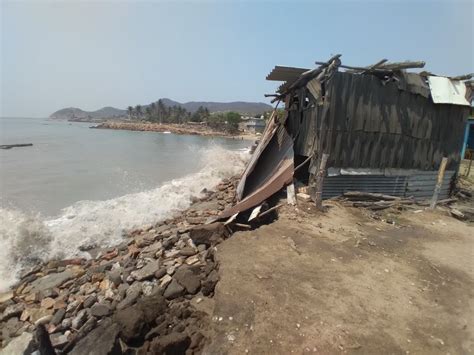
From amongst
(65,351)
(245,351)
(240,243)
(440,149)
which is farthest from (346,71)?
(65,351)

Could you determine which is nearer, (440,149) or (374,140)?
(374,140)

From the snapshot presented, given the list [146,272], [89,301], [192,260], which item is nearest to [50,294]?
[89,301]

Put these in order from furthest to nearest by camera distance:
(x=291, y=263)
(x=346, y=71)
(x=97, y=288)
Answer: (x=346, y=71), (x=97, y=288), (x=291, y=263)

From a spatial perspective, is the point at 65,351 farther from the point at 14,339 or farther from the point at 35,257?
the point at 35,257

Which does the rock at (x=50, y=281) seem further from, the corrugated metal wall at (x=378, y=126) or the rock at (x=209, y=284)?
the corrugated metal wall at (x=378, y=126)

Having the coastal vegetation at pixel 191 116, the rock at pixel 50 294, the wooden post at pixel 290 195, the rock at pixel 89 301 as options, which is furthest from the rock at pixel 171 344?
the coastal vegetation at pixel 191 116

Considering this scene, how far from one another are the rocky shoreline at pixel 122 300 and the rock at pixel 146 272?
0.06 feet

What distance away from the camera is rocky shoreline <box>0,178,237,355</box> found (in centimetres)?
363

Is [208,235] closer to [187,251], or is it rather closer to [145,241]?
[187,251]

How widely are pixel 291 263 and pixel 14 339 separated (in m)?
4.46

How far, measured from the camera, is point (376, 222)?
752 cm

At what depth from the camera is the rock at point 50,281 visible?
600 cm

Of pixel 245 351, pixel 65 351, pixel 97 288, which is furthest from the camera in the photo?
pixel 97 288

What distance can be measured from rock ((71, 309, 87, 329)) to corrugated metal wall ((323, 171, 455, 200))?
21.4 feet
